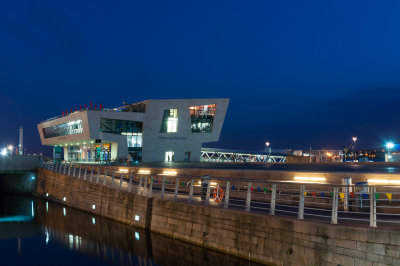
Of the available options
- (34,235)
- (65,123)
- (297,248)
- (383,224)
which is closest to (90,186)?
(34,235)

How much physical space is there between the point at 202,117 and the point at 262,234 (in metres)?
43.2

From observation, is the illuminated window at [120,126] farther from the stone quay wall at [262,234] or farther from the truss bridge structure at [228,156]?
the stone quay wall at [262,234]

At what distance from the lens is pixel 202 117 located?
54750 mm

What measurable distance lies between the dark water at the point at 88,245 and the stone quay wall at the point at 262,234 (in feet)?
1.55

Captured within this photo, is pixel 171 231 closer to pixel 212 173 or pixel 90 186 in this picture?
pixel 212 173

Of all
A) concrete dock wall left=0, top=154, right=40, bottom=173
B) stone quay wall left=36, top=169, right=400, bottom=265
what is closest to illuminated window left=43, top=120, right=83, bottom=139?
concrete dock wall left=0, top=154, right=40, bottom=173

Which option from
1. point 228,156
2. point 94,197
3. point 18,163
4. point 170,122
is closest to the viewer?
point 94,197

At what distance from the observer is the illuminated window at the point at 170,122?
172 ft

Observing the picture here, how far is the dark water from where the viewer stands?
14134mm

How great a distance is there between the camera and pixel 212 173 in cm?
2220

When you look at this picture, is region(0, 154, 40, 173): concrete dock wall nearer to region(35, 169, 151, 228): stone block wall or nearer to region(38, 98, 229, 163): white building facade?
region(35, 169, 151, 228): stone block wall

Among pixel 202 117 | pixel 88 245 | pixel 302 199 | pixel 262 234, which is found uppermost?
pixel 202 117

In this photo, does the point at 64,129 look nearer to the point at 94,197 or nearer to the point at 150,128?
the point at 150,128

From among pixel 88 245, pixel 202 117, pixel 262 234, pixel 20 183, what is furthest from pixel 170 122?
pixel 262 234
